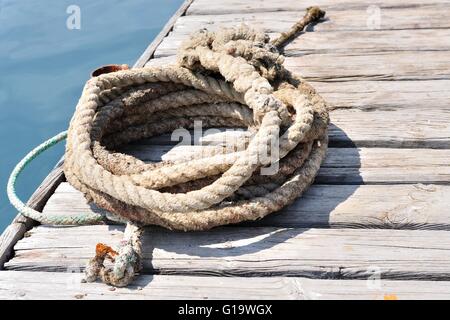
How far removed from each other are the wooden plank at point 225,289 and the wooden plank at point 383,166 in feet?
1.57

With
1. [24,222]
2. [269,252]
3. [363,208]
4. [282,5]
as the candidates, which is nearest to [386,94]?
[363,208]

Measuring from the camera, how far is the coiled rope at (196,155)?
1.53 m

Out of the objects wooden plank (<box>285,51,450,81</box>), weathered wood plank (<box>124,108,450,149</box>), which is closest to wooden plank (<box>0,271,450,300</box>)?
weathered wood plank (<box>124,108,450,149</box>)

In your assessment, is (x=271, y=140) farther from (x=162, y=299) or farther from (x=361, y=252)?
(x=162, y=299)

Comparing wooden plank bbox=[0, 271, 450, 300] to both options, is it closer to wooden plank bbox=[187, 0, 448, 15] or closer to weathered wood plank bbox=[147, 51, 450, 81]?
weathered wood plank bbox=[147, 51, 450, 81]

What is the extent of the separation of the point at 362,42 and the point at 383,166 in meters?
1.22

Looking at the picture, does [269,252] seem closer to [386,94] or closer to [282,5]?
[386,94]

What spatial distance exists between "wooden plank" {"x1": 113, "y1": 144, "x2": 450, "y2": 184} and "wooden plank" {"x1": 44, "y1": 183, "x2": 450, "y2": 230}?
4 centimetres

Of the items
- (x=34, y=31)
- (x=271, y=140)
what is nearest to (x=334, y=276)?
(x=271, y=140)

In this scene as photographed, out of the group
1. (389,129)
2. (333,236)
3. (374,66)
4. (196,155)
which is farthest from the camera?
(374,66)

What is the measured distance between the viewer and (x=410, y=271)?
146 centimetres

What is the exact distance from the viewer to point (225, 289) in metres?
1.45

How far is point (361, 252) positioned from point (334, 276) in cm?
11
